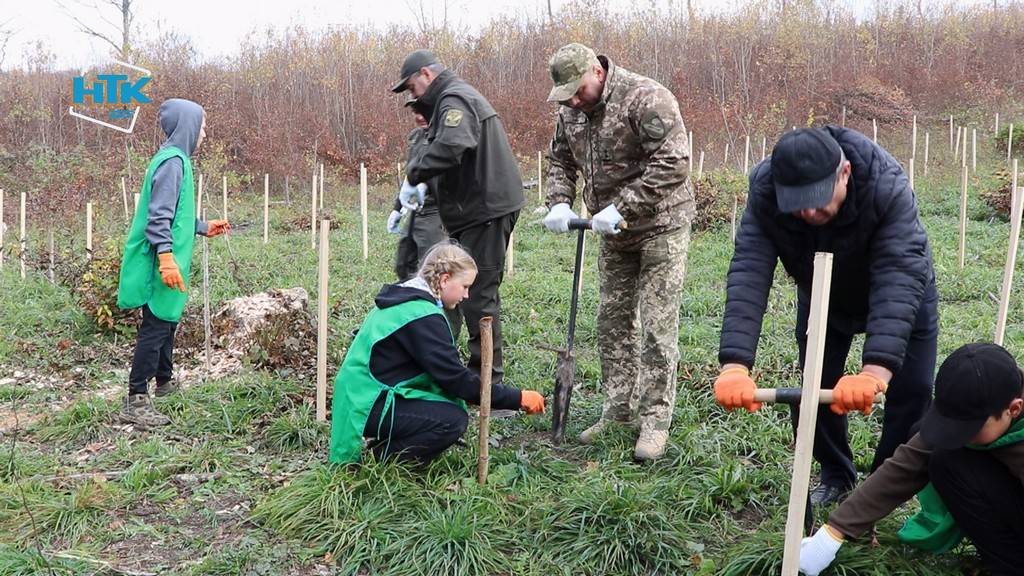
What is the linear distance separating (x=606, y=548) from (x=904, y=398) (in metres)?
1.27

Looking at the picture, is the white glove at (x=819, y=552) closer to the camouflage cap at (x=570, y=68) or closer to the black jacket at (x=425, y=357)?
the black jacket at (x=425, y=357)

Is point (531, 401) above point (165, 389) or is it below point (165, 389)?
above

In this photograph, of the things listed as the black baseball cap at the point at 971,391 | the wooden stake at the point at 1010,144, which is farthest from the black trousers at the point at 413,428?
the wooden stake at the point at 1010,144

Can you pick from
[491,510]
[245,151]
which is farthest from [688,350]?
[245,151]

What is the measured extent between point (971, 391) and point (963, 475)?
A: 402 millimetres

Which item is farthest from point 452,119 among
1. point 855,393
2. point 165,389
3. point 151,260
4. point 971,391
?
point 971,391

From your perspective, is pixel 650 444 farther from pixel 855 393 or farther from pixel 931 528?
pixel 855 393

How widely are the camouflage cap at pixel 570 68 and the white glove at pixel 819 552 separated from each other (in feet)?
7.09

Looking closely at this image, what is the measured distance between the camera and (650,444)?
400 centimetres

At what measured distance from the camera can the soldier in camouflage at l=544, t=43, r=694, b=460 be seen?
3871 millimetres

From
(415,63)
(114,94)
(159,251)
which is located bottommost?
(159,251)

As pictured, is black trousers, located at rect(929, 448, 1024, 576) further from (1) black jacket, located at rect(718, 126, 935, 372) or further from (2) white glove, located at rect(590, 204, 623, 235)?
(2) white glove, located at rect(590, 204, 623, 235)

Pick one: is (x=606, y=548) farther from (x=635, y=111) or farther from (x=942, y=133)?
(x=942, y=133)

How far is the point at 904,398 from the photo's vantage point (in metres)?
3.13
